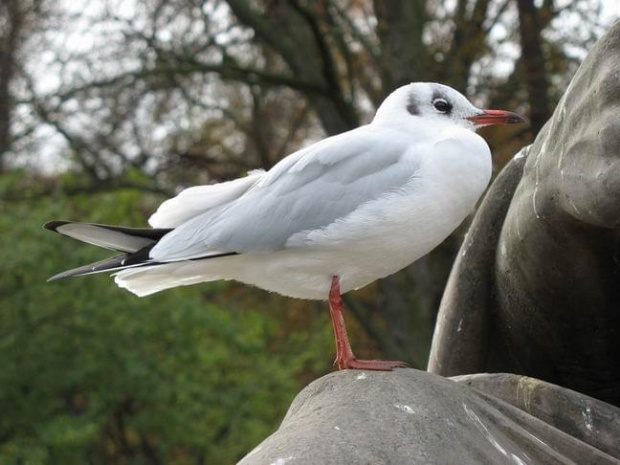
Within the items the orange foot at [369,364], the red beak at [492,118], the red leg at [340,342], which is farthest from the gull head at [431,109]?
the orange foot at [369,364]

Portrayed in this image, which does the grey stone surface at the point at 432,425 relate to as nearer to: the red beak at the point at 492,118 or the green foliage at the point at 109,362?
the red beak at the point at 492,118

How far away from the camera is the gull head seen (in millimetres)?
4035

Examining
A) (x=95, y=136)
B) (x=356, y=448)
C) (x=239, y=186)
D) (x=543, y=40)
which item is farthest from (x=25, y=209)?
(x=356, y=448)

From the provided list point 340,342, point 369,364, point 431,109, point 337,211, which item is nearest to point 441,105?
point 431,109

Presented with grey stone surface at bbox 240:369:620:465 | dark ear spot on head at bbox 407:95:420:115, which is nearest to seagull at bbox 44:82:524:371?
dark ear spot on head at bbox 407:95:420:115

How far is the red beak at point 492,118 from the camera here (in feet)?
13.6

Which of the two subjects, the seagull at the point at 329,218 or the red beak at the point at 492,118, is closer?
the seagull at the point at 329,218

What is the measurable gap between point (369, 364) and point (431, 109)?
106 cm

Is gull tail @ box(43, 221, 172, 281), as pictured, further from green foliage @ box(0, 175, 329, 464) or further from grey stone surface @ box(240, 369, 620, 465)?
green foliage @ box(0, 175, 329, 464)

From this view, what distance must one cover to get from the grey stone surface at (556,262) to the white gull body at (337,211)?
9.3 inches

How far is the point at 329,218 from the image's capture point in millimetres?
3705

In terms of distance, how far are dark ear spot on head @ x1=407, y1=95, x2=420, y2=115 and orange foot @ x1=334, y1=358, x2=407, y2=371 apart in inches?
38.8

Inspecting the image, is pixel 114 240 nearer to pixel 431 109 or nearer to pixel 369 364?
pixel 369 364

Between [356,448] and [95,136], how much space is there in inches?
442
